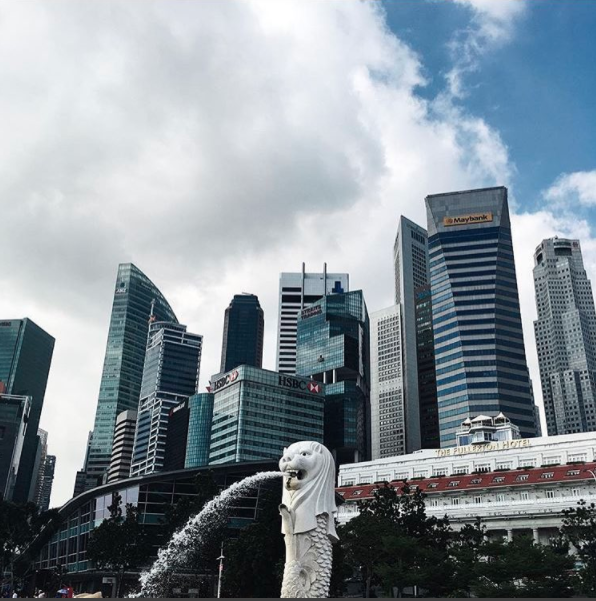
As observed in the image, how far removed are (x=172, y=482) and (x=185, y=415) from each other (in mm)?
107125

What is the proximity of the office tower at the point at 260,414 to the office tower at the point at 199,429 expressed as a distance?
10.6 m

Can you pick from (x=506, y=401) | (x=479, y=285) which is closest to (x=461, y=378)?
(x=506, y=401)

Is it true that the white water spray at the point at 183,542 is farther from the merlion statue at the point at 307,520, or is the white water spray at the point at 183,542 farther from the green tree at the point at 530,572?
the merlion statue at the point at 307,520

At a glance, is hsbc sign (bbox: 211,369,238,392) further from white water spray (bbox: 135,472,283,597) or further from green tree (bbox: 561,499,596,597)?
green tree (bbox: 561,499,596,597)

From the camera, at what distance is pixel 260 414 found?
6156 inches

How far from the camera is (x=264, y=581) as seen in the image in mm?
46156

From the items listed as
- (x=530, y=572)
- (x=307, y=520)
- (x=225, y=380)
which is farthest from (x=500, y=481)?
(x=225, y=380)

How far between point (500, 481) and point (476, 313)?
287 ft

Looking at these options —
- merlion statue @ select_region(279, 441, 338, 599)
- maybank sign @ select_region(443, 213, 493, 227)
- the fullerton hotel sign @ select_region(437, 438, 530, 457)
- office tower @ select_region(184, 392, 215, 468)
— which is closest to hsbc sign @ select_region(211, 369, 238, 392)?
office tower @ select_region(184, 392, 215, 468)

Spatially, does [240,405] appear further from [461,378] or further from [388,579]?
[388,579]

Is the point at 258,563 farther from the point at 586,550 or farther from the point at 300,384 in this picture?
the point at 300,384

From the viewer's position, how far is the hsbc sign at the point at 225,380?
16138cm

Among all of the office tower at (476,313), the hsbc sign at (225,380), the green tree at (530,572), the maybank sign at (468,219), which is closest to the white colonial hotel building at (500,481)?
the green tree at (530,572)

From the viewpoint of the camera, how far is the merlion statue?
23375 mm
